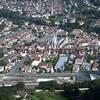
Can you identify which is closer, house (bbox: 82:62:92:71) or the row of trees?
the row of trees

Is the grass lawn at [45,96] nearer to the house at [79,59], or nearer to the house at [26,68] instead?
the house at [26,68]

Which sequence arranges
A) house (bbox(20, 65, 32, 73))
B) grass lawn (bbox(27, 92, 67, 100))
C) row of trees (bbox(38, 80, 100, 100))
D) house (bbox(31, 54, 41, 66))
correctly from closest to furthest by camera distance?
row of trees (bbox(38, 80, 100, 100)) < grass lawn (bbox(27, 92, 67, 100)) < house (bbox(20, 65, 32, 73)) < house (bbox(31, 54, 41, 66))

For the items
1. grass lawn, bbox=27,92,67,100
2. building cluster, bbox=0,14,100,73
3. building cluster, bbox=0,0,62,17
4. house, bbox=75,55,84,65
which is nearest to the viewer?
grass lawn, bbox=27,92,67,100

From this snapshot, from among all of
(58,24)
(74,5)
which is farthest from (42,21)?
(74,5)

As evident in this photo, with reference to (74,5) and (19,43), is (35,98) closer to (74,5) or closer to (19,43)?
(19,43)

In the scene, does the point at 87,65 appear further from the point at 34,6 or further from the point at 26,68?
the point at 34,6

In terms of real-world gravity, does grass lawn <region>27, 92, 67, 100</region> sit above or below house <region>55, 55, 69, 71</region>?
below

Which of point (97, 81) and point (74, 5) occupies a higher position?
point (74, 5)

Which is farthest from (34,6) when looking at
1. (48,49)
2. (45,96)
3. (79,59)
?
(45,96)

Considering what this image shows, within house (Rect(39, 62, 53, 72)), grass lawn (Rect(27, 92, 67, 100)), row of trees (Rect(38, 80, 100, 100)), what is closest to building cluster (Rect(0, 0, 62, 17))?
house (Rect(39, 62, 53, 72))

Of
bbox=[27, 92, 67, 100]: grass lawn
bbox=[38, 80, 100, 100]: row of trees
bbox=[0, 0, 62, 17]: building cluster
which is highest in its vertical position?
bbox=[0, 0, 62, 17]: building cluster

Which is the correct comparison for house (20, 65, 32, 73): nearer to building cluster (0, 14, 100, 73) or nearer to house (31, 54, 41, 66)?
building cluster (0, 14, 100, 73)
